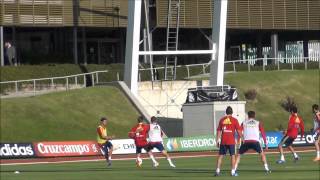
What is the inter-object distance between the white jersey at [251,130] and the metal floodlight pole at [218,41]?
33130mm

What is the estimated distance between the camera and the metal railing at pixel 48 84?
6006 cm

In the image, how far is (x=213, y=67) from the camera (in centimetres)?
6241

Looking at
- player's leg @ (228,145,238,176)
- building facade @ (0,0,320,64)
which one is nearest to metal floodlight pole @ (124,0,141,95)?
building facade @ (0,0,320,64)

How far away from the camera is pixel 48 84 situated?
61500 mm

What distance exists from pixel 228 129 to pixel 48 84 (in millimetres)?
35273

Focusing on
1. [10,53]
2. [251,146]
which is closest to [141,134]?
[251,146]

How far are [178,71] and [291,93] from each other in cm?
825

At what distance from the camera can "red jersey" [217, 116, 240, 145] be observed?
27.4 metres

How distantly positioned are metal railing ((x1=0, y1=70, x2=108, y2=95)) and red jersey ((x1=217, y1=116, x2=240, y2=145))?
3368 centimetres

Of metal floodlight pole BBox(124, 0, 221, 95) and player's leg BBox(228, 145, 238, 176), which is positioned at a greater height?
metal floodlight pole BBox(124, 0, 221, 95)

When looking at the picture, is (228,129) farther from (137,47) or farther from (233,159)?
(137,47)

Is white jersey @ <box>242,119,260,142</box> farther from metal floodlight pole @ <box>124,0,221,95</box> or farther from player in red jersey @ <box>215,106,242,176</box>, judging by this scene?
metal floodlight pole @ <box>124,0,221,95</box>

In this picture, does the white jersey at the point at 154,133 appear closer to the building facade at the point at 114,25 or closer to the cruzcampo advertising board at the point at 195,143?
the cruzcampo advertising board at the point at 195,143

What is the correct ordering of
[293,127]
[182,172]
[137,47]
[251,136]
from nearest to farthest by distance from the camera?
1. [251,136]
2. [182,172]
3. [293,127]
4. [137,47]
